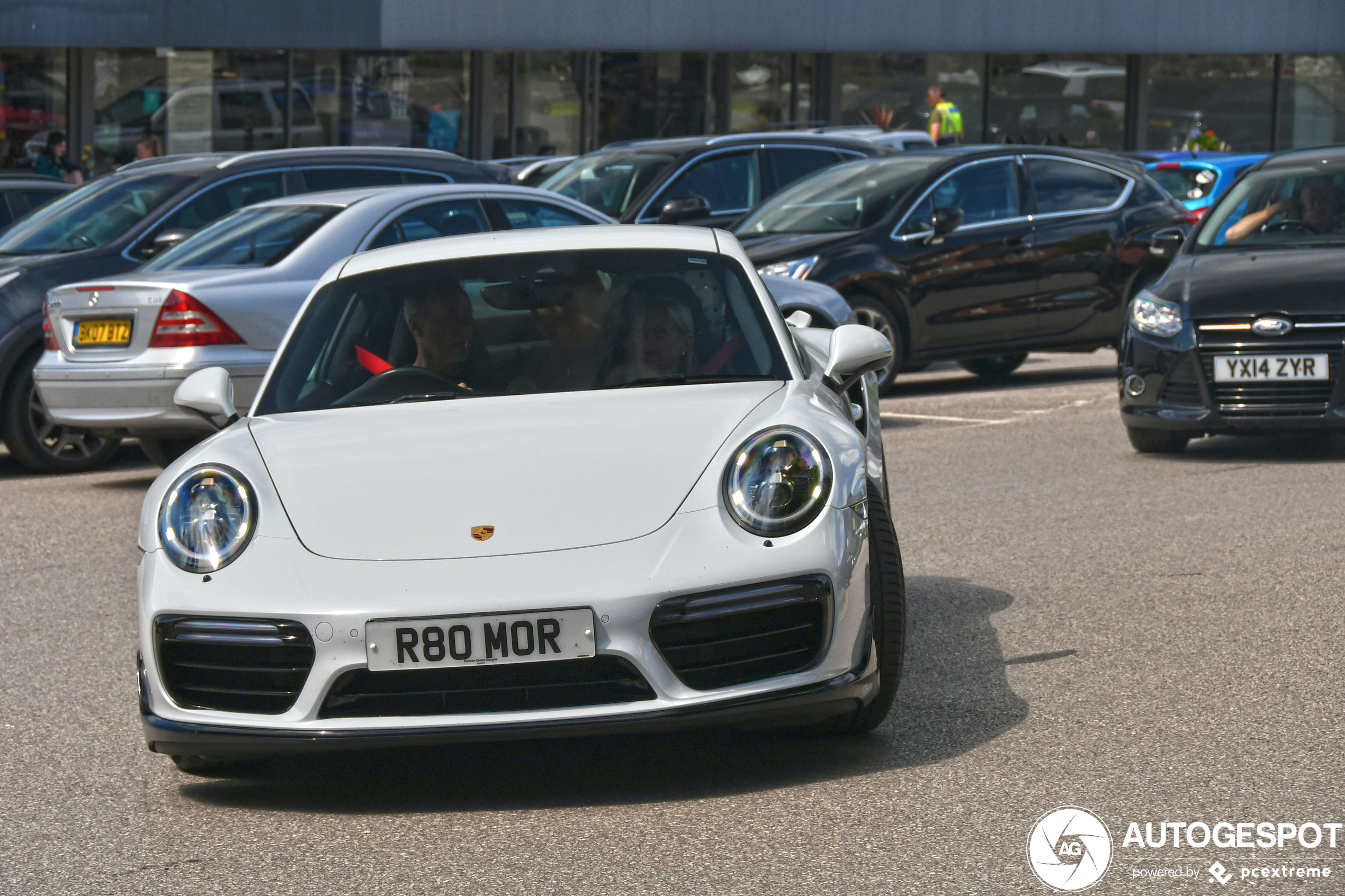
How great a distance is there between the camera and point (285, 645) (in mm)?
4234

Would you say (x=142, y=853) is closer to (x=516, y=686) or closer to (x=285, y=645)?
(x=285, y=645)

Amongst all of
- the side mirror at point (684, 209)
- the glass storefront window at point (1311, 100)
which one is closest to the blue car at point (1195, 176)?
the side mirror at point (684, 209)

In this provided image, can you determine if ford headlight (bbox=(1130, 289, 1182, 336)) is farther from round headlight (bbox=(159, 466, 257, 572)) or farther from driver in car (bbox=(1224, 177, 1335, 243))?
round headlight (bbox=(159, 466, 257, 572))

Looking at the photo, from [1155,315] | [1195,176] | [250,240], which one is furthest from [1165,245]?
[1195,176]

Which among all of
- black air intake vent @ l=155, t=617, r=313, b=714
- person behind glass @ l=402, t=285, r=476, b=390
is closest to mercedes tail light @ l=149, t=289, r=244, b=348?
person behind glass @ l=402, t=285, r=476, b=390

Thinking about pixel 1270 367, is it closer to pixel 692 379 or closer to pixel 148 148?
pixel 692 379

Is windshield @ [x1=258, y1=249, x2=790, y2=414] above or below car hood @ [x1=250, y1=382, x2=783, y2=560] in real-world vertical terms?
above

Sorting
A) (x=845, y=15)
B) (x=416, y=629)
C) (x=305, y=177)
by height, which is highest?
(x=845, y=15)

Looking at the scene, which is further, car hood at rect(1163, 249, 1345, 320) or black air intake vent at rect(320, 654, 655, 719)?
car hood at rect(1163, 249, 1345, 320)

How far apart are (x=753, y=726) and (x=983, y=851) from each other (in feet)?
2.14

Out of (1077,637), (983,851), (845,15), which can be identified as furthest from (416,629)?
(845,15)

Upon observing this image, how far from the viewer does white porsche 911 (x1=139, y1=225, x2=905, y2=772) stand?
417 cm

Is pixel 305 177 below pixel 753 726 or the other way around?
the other way around

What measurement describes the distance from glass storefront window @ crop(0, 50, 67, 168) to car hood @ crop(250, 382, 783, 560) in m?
20.7
